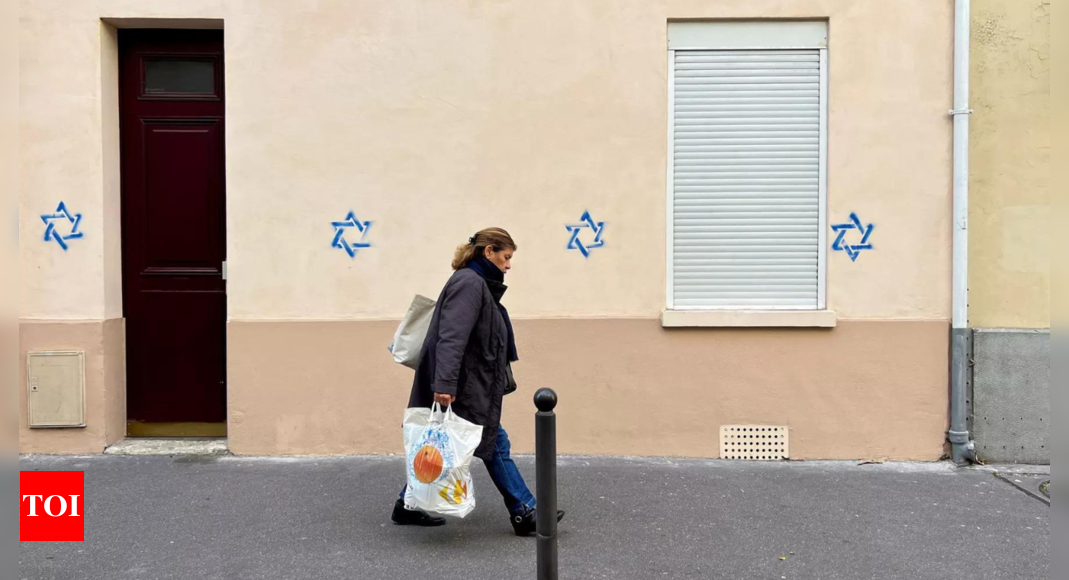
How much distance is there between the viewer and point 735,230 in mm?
6137

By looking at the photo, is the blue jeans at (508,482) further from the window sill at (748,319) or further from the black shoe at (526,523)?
the window sill at (748,319)

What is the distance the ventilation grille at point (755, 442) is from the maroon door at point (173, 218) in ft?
13.1

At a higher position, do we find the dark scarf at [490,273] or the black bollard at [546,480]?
the dark scarf at [490,273]

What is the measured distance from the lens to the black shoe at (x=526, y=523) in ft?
14.6

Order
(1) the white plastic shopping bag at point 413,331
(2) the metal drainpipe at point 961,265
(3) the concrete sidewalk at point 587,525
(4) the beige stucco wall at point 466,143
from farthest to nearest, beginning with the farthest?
(4) the beige stucco wall at point 466,143 → (2) the metal drainpipe at point 961,265 → (1) the white plastic shopping bag at point 413,331 → (3) the concrete sidewalk at point 587,525

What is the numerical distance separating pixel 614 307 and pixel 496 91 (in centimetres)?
184

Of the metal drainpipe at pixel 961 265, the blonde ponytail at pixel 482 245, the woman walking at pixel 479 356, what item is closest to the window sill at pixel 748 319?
the metal drainpipe at pixel 961 265

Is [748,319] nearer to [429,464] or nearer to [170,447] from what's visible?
[429,464]

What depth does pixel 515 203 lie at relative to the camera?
6.01 meters

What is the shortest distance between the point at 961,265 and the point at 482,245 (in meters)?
3.73

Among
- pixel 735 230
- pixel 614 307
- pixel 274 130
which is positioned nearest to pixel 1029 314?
pixel 735 230

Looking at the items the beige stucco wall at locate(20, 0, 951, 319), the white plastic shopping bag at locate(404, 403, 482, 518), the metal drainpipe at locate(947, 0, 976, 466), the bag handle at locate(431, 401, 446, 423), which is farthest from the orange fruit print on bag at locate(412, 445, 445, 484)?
the metal drainpipe at locate(947, 0, 976, 466)

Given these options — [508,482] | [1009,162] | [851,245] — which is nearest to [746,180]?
[851,245]

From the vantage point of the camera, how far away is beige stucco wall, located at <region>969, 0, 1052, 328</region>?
5.92 meters
